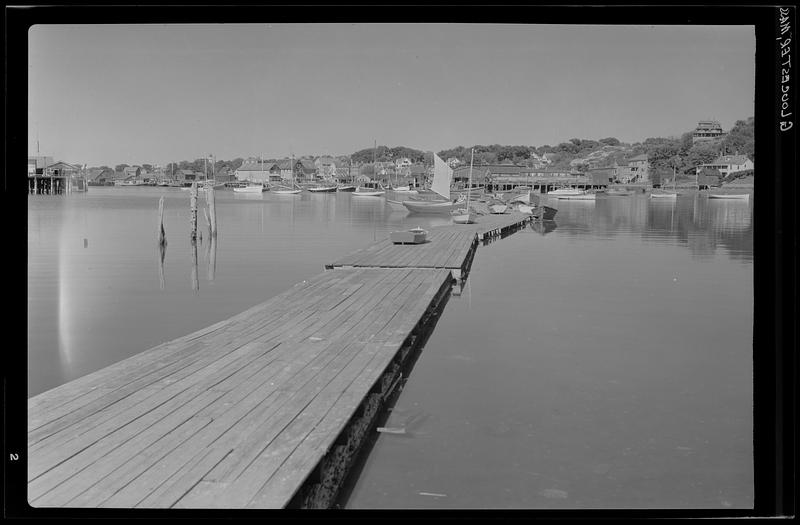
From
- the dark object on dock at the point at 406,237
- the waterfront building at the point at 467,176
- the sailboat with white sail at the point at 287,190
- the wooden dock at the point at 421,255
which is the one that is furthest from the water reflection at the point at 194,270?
the waterfront building at the point at 467,176

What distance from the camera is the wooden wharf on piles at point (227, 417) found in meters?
3.89

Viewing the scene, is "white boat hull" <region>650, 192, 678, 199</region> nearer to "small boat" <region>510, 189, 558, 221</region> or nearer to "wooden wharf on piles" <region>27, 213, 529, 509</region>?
"small boat" <region>510, 189, 558, 221</region>

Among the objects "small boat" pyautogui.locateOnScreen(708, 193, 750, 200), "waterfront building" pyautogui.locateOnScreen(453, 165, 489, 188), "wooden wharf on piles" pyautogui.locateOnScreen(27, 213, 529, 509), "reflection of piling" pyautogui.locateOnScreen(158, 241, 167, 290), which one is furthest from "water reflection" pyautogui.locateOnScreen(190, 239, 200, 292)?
"waterfront building" pyautogui.locateOnScreen(453, 165, 489, 188)

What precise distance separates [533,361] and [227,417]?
5.06 metres

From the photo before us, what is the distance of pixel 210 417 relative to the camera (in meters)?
5.02

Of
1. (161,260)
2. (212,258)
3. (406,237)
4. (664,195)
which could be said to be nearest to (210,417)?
(406,237)

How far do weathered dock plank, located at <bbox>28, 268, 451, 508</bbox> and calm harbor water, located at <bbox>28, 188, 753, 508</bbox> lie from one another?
699 mm

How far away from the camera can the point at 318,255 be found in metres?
22.5

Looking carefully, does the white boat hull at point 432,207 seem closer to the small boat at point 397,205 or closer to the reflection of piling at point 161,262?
the small boat at point 397,205

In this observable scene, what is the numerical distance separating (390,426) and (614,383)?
2942mm

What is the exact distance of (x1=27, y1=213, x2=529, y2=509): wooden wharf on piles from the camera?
389cm
